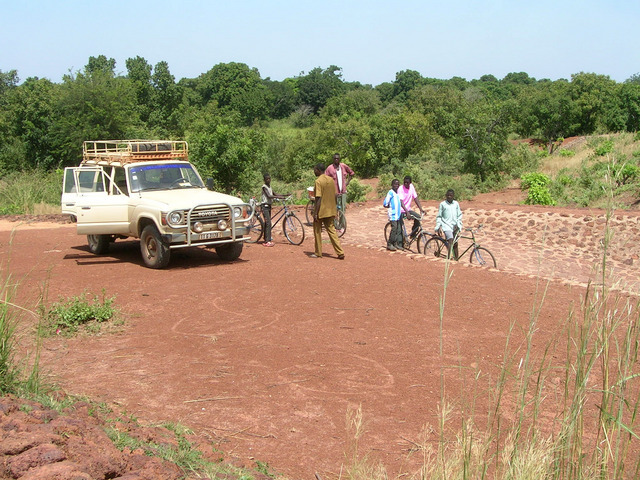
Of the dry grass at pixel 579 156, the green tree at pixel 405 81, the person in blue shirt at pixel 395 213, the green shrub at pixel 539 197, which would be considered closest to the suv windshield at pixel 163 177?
the person in blue shirt at pixel 395 213

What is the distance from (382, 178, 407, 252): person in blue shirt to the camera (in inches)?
522

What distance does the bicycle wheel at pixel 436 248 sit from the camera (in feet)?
42.3

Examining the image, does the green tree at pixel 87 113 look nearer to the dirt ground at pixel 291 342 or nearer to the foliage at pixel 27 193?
the foliage at pixel 27 193

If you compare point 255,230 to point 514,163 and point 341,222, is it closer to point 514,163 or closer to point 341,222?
point 341,222

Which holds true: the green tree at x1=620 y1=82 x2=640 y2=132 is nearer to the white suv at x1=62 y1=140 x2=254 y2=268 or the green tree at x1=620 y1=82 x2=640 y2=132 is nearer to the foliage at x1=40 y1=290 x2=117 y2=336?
the white suv at x1=62 y1=140 x2=254 y2=268

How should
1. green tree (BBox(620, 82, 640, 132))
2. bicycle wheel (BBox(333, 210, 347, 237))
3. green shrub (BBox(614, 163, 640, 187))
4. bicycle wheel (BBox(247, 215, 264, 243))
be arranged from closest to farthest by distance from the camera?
bicycle wheel (BBox(247, 215, 264, 243)) → bicycle wheel (BBox(333, 210, 347, 237)) → green shrub (BBox(614, 163, 640, 187)) → green tree (BBox(620, 82, 640, 132))

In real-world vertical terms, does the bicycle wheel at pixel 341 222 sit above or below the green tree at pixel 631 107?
below

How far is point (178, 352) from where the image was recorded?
6562 millimetres

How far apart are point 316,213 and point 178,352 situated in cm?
552

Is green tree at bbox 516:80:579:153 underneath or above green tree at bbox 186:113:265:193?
above

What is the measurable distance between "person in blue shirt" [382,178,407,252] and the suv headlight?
453 centimetres

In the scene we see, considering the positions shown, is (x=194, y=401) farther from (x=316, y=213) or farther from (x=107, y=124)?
(x=107, y=124)

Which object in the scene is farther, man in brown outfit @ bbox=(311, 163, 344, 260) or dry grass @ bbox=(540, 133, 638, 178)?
dry grass @ bbox=(540, 133, 638, 178)

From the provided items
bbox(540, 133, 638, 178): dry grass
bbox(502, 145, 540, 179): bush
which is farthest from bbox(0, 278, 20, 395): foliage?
bbox(540, 133, 638, 178): dry grass
